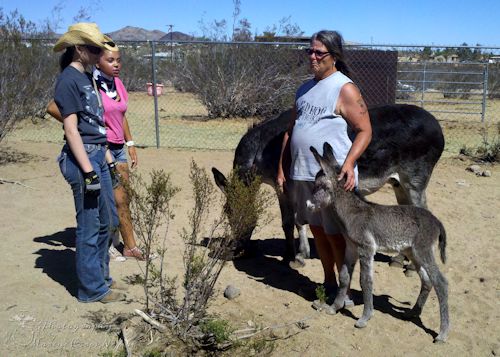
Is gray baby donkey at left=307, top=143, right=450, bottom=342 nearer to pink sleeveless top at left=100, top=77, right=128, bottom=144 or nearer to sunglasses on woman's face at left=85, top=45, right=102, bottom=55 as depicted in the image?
sunglasses on woman's face at left=85, top=45, right=102, bottom=55

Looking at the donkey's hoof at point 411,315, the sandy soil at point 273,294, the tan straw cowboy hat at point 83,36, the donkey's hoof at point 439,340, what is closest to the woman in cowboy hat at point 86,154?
the tan straw cowboy hat at point 83,36

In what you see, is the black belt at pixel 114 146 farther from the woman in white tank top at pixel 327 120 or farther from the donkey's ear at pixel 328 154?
the donkey's ear at pixel 328 154

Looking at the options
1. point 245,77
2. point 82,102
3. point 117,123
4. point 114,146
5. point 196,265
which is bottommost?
point 196,265

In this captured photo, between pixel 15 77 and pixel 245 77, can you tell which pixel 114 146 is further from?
pixel 245 77

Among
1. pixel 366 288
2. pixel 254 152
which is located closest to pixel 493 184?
pixel 254 152

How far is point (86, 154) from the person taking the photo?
3967mm

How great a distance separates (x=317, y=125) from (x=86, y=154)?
1679 mm

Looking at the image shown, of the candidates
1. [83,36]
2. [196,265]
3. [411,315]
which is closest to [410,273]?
[411,315]

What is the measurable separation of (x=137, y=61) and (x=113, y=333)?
22073 mm

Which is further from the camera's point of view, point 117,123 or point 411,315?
point 117,123

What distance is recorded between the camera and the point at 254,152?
5758 millimetres

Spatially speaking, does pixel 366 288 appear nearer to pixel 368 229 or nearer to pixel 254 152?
pixel 368 229

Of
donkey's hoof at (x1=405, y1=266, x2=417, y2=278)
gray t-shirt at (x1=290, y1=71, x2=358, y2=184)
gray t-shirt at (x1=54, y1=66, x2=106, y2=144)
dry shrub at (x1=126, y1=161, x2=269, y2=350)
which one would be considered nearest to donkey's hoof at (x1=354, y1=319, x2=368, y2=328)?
dry shrub at (x1=126, y1=161, x2=269, y2=350)

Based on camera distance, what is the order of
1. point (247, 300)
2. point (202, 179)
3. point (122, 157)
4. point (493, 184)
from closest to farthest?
point (202, 179), point (247, 300), point (122, 157), point (493, 184)
